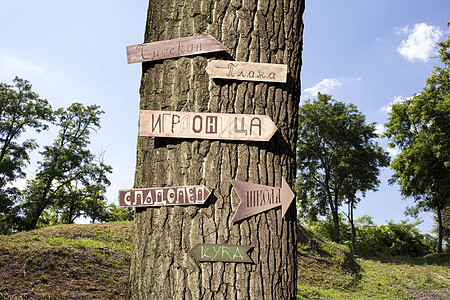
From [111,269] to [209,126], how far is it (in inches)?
292

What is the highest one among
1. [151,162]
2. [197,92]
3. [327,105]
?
[327,105]

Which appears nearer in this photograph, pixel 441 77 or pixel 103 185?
pixel 441 77

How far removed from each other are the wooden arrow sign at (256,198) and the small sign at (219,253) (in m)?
0.17

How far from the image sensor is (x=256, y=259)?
2.24 metres

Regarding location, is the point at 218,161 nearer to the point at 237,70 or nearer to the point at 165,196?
the point at 165,196

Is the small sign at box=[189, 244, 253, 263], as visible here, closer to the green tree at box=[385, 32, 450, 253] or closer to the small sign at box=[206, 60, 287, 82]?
the small sign at box=[206, 60, 287, 82]

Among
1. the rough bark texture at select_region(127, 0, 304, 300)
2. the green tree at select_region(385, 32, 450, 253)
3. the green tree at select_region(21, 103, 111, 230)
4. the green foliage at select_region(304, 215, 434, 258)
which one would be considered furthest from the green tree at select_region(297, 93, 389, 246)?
the rough bark texture at select_region(127, 0, 304, 300)

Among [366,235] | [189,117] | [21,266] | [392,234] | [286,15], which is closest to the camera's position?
[189,117]

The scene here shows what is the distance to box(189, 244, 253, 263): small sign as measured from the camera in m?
2.18

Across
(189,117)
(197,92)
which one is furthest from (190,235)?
(197,92)

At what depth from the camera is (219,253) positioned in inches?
86.0

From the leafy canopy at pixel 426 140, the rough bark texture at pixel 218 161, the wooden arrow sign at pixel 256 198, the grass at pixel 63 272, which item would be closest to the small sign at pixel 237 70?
the rough bark texture at pixel 218 161

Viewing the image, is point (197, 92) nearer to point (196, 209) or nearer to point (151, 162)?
point (151, 162)

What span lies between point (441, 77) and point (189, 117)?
28877mm
